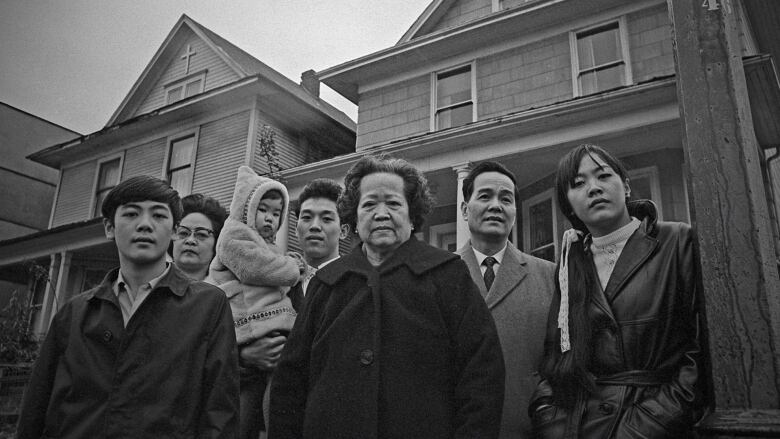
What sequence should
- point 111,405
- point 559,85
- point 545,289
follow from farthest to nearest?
point 559,85 < point 545,289 < point 111,405

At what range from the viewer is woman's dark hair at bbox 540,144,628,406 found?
7.06 ft

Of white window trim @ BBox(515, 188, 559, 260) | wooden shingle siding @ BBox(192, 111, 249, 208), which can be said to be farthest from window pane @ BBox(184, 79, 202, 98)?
white window trim @ BBox(515, 188, 559, 260)

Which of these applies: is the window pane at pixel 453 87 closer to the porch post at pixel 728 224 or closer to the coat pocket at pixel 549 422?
the porch post at pixel 728 224

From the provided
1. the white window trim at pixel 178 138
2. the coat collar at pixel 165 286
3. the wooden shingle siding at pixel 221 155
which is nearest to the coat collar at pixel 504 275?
the coat collar at pixel 165 286

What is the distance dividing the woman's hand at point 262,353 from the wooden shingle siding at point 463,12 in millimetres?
10635

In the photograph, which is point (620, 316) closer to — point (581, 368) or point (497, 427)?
point (581, 368)

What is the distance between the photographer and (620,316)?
2.13 meters

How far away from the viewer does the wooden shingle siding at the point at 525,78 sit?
10.0m

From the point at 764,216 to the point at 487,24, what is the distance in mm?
9355

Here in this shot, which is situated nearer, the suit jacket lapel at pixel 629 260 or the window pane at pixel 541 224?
the suit jacket lapel at pixel 629 260

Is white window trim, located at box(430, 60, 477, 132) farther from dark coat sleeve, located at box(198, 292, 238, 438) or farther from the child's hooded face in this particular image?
dark coat sleeve, located at box(198, 292, 238, 438)

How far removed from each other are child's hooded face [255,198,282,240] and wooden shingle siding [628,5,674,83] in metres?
7.79

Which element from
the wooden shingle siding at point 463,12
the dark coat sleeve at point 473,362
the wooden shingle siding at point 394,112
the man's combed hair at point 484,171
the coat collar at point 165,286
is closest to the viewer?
the dark coat sleeve at point 473,362

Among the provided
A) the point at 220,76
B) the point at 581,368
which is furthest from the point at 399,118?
the point at 581,368
